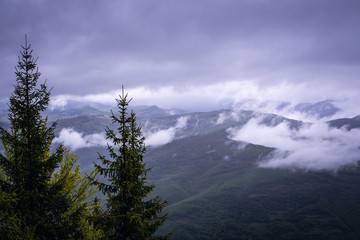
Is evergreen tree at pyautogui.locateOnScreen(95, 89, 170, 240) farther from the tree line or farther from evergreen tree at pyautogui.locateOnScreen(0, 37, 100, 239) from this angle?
evergreen tree at pyautogui.locateOnScreen(0, 37, 100, 239)

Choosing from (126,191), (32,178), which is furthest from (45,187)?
(126,191)

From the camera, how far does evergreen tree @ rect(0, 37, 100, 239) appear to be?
43.7 feet

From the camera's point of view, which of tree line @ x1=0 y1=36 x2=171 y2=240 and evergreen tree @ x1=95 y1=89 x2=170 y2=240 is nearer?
tree line @ x1=0 y1=36 x2=171 y2=240

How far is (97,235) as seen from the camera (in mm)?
13680

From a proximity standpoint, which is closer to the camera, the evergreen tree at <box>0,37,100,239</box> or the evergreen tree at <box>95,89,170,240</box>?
the evergreen tree at <box>0,37,100,239</box>

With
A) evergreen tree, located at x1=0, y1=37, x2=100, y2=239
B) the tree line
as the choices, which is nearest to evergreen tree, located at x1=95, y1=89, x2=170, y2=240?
the tree line

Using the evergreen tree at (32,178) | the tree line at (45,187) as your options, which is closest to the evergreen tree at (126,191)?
the tree line at (45,187)

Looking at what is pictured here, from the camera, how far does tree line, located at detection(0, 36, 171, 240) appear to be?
1335 centimetres

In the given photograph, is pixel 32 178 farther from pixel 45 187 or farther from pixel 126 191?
pixel 126 191

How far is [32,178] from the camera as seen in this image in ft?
45.9

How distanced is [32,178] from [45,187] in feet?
3.25

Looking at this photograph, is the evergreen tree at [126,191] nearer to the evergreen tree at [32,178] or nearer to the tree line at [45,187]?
the tree line at [45,187]

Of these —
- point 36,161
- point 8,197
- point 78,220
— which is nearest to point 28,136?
point 36,161

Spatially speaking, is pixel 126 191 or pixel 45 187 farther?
pixel 126 191
